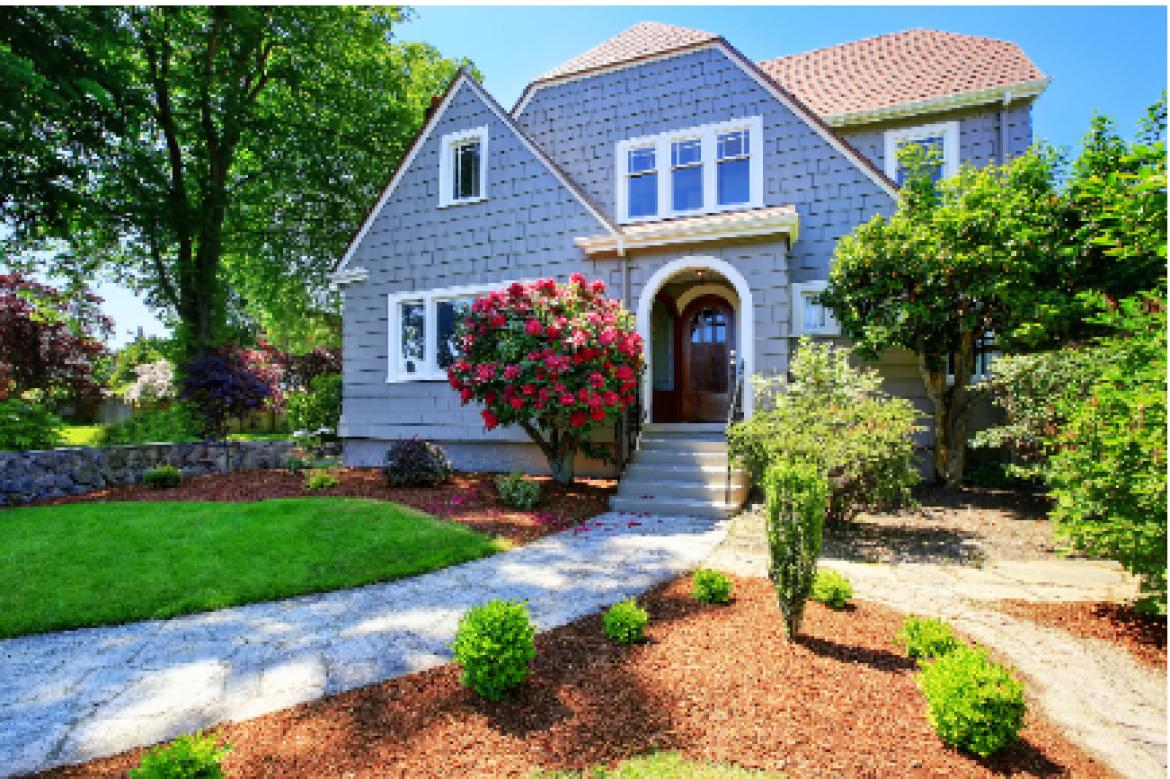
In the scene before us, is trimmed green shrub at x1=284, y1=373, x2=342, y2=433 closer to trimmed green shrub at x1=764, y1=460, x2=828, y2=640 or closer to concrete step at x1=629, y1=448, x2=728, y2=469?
concrete step at x1=629, y1=448, x2=728, y2=469

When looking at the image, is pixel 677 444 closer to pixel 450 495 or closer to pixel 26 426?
pixel 450 495

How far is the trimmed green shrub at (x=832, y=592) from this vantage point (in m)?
4.05

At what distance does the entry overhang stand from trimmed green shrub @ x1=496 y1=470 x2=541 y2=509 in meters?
4.22

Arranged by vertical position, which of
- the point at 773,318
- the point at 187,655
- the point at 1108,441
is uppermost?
the point at 773,318

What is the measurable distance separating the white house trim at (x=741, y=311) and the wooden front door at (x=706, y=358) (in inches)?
87.1

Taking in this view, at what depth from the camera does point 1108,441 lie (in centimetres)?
355

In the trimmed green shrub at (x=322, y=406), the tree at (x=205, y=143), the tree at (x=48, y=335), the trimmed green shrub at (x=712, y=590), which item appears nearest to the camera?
the trimmed green shrub at (x=712, y=590)

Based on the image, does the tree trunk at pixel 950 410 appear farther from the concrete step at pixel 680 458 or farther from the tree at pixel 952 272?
the concrete step at pixel 680 458

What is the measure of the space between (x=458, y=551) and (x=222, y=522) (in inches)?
118

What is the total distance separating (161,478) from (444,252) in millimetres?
6126

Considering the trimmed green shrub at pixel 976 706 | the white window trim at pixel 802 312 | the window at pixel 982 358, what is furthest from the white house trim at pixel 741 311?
the trimmed green shrub at pixel 976 706

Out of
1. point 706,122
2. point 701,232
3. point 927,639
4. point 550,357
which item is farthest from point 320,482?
point 706,122

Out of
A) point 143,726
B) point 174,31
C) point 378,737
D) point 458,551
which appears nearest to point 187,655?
point 143,726

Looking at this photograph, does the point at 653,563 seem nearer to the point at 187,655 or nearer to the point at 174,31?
the point at 187,655
